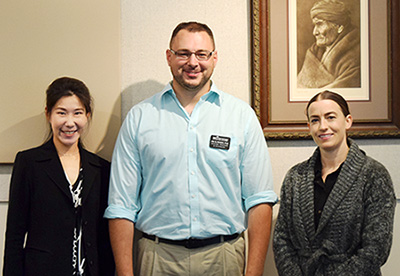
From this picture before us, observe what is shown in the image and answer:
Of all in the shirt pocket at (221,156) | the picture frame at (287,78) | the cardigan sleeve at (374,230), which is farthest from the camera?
the picture frame at (287,78)

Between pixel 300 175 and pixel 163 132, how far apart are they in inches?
27.9

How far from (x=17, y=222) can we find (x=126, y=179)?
53 cm

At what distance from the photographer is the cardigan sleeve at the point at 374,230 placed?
1.76 metres

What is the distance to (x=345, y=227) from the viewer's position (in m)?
1.83

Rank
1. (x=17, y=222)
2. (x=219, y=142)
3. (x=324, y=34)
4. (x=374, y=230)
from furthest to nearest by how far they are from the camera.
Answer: (x=324, y=34) → (x=219, y=142) → (x=17, y=222) → (x=374, y=230)

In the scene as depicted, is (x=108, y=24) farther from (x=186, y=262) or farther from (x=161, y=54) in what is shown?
(x=186, y=262)

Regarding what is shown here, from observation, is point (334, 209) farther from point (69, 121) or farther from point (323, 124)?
point (69, 121)

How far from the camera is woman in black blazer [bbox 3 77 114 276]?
6.28ft

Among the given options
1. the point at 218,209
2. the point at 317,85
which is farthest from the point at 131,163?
the point at 317,85

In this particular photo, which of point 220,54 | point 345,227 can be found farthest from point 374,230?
point 220,54

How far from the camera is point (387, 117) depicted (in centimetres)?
241

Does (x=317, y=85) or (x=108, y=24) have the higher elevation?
(x=108, y=24)

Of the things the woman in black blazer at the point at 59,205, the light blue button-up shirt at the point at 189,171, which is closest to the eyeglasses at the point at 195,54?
the light blue button-up shirt at the point at 189,171

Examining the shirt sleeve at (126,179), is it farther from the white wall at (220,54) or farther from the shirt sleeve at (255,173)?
the shirt sleeve at (255,173)
